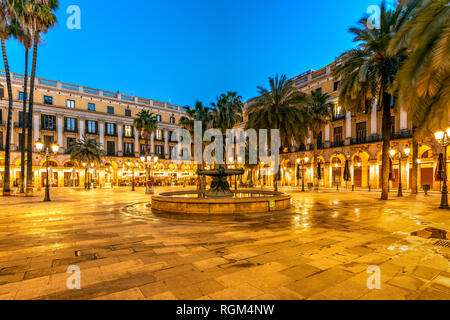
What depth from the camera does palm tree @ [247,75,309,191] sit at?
18984mm

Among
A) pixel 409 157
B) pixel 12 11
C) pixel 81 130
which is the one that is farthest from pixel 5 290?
pixel 81 130

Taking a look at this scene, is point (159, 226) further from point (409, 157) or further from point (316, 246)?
point (409, 157)

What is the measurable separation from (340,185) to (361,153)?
5524 mm

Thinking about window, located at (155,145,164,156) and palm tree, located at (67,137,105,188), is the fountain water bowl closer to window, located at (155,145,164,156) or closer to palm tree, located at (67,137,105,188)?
palm tree, located at (67,137,105,188)

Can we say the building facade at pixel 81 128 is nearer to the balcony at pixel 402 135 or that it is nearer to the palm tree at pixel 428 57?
the palm tree at pixel 428 57

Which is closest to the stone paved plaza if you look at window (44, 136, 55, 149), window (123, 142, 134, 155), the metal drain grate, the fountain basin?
the metal drain grate

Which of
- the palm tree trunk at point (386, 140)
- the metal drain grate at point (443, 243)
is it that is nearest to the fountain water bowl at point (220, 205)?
the metal drain grate at point (443, 243)

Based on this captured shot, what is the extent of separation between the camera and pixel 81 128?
131 ft

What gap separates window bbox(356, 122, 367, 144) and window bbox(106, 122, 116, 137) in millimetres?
42549

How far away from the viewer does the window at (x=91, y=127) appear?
41013 millimetres

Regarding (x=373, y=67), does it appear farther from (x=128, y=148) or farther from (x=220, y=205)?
(x=128, y=148)

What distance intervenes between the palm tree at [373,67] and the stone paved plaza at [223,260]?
9678 millimetres

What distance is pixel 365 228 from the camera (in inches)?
283

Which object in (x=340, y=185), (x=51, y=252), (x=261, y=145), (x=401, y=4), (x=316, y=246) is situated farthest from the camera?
(x=340, y=185)
